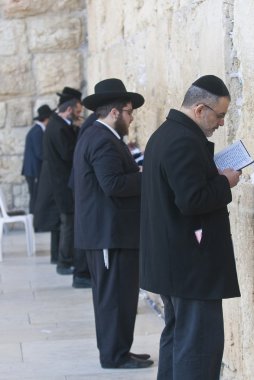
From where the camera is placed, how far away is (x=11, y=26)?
12.4 metres

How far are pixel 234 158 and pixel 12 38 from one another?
8614mm

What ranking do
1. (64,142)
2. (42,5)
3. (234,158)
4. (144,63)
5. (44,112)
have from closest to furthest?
(234,158) → (144,63) → (64,142) → (44,112) → (42,5)

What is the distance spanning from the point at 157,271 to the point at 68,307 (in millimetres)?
3496

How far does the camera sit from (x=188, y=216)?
4004 mm

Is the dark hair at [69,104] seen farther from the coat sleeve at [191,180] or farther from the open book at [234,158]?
the coat sleeve at [191,180]

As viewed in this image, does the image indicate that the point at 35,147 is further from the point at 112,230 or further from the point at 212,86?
the point at 212,86

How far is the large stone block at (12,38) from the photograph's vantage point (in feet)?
40.5

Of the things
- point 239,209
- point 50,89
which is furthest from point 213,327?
point 50,89

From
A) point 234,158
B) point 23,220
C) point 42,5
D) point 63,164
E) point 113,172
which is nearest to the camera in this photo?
point 234,158

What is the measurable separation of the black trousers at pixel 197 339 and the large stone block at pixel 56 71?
8.37 meters

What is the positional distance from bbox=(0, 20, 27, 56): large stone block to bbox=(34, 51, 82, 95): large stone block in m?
0.26

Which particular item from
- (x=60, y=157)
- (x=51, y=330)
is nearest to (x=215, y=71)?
(x=51, y=330)

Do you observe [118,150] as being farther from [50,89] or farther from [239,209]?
[50,89]

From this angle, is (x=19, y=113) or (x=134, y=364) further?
(x=19, y=113)
